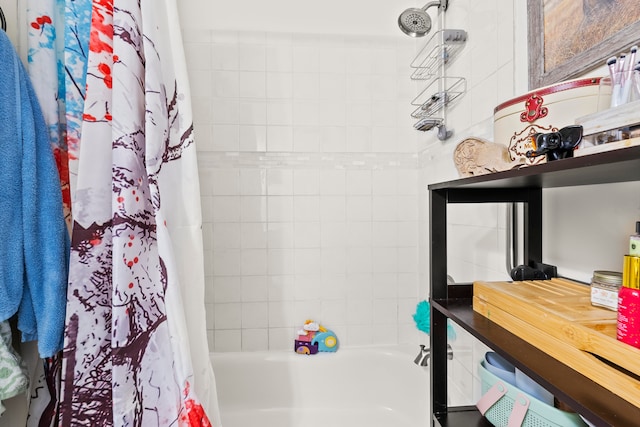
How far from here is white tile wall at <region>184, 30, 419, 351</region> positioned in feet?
5.31

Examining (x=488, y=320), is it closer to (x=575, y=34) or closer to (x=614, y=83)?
(x=614, y=83)

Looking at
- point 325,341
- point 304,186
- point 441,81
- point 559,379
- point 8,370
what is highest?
point 441,81

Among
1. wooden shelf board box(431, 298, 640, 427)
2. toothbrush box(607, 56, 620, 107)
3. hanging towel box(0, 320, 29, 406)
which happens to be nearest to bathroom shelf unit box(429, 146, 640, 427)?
wooden shelf board box(431, 298, 640, 427)

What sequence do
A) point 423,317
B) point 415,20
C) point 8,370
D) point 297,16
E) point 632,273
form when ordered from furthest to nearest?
point 297,16
point 423,317
point 415,20
point 8,370
point 632,273

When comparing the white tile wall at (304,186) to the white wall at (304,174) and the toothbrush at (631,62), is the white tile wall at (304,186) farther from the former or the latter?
the toothbrush at (631,62)

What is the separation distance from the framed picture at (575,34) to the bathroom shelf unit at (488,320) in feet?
0.79

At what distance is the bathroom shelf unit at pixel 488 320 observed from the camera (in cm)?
39

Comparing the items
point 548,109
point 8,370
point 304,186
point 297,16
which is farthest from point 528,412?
point 297,16

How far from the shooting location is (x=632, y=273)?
0.40 meters

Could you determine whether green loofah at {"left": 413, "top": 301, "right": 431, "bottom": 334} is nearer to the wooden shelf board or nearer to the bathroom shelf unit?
the bathroom shelf unit

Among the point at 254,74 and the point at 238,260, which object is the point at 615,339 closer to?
the point at 238,260

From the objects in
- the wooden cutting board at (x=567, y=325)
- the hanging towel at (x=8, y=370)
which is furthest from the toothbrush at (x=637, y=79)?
the hanging towel at (x=8, y=370)

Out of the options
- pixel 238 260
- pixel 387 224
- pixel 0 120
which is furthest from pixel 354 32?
pixel 0 120

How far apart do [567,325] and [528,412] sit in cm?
21
